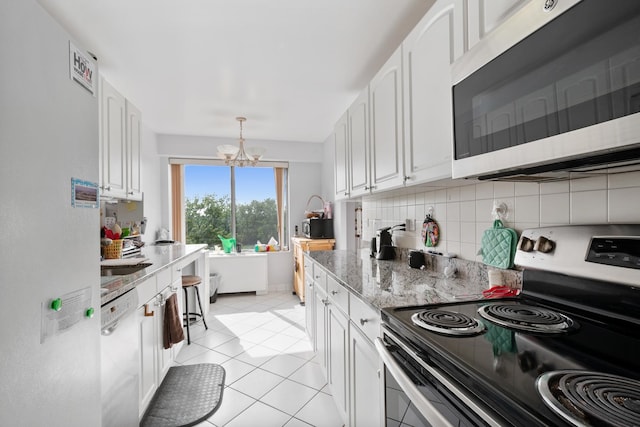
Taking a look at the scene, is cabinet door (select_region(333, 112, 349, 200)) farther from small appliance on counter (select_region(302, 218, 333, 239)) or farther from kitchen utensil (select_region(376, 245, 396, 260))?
small appliance on counter (select_region(302, 218, 333, 239))

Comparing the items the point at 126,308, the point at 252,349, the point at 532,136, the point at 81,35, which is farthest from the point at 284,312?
the point at 532,136

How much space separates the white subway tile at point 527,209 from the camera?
120cm

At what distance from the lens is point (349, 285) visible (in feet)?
4.70

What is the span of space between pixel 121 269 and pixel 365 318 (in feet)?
5.23

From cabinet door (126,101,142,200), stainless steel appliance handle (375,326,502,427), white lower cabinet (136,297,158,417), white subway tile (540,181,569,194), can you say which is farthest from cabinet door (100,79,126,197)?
white subway tile (540,181,569,194)

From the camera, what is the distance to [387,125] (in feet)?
5.90

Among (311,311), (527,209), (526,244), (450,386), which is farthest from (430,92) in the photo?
(311,311)

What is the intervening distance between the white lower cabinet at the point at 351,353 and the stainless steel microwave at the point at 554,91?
0.71 metres

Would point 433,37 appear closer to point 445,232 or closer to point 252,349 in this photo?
point 445,232

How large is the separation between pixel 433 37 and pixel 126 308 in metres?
1.88

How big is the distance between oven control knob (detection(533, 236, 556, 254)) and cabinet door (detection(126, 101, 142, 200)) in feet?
9.62

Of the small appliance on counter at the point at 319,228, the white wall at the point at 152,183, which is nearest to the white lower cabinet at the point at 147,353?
the white wall at the point at 152,183

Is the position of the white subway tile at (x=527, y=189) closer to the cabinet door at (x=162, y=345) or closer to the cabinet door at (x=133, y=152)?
the cabinet door at (x=162, y=345)

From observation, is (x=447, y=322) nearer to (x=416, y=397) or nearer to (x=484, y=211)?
(x=416, y=397)
